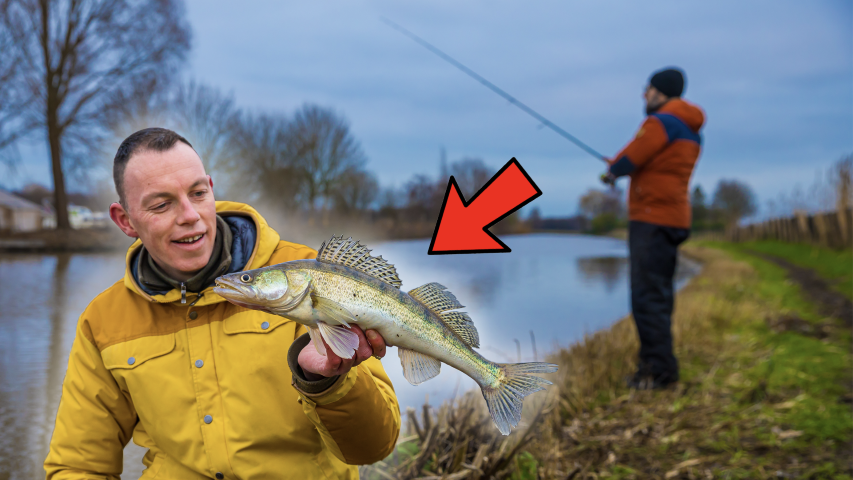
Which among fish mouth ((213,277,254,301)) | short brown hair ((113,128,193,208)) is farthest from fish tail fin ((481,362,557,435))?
short brown hair ((113,128,193,208))

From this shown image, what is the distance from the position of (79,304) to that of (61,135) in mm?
10975

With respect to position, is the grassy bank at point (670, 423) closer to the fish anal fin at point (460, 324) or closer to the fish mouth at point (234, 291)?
the fish anal fin at point (460, 324)

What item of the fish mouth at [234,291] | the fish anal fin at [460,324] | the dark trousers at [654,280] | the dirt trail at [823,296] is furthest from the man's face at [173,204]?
the dirt trail at [823,296]

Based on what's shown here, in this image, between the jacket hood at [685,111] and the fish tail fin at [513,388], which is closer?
the fish tail fin at [513,388]

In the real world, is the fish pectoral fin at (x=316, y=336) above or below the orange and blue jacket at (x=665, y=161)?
below

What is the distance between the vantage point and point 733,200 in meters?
62.0

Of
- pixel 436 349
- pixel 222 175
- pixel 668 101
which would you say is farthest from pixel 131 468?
pixel 222 175

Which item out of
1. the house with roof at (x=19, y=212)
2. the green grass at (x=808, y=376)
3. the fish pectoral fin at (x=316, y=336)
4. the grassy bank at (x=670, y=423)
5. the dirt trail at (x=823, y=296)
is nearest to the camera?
the fish pectoral fin at (x=316, y=336)

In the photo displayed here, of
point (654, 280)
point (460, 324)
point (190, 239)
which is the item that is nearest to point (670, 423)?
point (654, 280)

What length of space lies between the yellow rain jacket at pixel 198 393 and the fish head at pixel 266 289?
0.69m

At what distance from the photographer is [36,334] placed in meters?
8.00

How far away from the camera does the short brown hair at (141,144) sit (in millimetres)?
2080

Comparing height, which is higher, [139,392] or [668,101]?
[668,101]

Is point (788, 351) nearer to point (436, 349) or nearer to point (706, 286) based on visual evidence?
point (706, 286)
